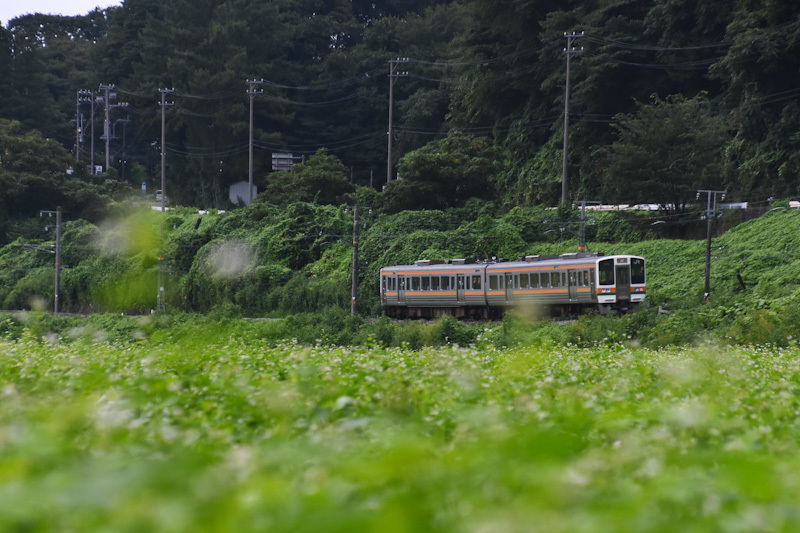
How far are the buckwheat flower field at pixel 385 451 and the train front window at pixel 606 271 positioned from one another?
21078 mm

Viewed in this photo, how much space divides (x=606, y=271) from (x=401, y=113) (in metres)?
40.0

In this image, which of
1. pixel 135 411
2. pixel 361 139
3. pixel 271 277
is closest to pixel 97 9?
pixel 361 139

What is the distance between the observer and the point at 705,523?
357 centimetres

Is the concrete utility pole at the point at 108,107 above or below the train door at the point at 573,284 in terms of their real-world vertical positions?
above

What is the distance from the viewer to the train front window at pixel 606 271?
98.4 ft

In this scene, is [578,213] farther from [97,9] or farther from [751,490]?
[97,9]

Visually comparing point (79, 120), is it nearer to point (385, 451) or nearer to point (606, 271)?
point (606, 271)

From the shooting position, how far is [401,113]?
6812cm

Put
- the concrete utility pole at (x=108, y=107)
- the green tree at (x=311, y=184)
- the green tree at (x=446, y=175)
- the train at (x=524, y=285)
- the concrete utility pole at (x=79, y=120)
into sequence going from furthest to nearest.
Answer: the concrete utility pole at (x=79, y=120) → the concrete utility pole at (x=108, y=107) → the green tree at (x=311, y=184) → the green tree at (x=446, y=175) → the train at (x=524, y=285)

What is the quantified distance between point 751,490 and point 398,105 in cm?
6580

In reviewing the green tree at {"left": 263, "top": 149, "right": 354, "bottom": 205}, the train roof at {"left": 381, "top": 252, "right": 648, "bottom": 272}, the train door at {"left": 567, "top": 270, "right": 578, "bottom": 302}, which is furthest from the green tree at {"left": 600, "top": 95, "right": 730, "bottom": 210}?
the green tree at {"left": 263, "top": 149, "right": 354, "bottom": 205}

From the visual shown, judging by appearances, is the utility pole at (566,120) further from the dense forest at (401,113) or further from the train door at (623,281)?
the train door at (623,281)

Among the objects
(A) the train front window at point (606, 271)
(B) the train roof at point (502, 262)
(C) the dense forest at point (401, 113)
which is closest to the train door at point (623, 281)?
(A) the train front window at point (606, 271)

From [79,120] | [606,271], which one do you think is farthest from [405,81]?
[606,271]
